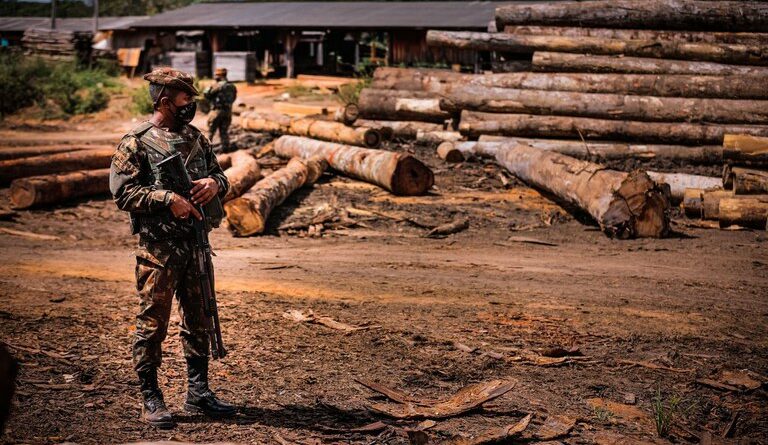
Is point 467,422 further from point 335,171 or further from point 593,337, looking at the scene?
point 335,171

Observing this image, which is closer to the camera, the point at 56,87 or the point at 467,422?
the point at 467,422

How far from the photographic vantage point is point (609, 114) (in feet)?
52.0

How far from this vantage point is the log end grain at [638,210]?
10781mm

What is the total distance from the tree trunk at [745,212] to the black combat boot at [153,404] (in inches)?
358

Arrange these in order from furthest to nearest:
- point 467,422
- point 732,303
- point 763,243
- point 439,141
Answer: point 439,141, point 763,243, point 732,303, point 467,422

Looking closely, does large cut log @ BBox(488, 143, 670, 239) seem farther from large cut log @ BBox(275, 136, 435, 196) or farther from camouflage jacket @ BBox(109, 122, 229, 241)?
camouflage jacket @ BBox(109, 122, 229, 241)

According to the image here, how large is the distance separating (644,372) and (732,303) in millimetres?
2244

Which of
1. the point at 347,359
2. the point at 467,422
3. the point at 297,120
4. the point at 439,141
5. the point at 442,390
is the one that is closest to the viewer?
the point at 467,422

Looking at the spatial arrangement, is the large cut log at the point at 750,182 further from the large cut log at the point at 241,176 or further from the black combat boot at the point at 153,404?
Result: the black combat boot at the point at 153,404

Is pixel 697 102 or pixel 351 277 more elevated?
pixel 697 102

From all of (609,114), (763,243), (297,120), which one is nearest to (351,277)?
(763,243)

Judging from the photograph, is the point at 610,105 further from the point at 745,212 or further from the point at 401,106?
the point at 401,106

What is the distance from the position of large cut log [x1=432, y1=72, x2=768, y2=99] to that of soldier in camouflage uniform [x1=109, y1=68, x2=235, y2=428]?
12520 mm

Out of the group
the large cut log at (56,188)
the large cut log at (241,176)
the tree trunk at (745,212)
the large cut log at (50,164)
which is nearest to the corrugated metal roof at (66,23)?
the large cut log at (50,164)
